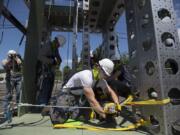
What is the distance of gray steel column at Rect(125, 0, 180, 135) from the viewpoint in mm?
3980

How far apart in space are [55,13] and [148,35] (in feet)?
17.7

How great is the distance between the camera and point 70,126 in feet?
14.7

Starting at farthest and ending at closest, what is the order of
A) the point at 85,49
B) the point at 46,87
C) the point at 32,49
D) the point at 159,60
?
the point at 85,49
the point at 32,49
the point at 46,87
the point at 159,60

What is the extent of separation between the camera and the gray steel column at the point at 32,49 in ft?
21.1

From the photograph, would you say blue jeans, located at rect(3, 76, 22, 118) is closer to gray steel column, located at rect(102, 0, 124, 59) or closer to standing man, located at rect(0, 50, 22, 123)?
standing man, located at rect(0, 50, 22, 123)

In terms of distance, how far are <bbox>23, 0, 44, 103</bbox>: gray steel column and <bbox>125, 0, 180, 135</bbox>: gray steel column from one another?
2.93 metres

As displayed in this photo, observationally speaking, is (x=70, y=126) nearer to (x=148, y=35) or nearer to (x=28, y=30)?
(x=148, y=35)

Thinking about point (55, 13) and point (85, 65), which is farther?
point (55, 13)

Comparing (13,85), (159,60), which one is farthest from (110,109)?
(13,85)

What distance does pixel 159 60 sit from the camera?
402cm

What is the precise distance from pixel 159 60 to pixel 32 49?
3799mm

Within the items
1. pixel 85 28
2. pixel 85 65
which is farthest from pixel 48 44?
pixel 85 28

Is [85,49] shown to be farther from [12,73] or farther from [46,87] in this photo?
[12,73]

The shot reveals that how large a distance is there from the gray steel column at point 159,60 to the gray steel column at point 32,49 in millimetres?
2929
